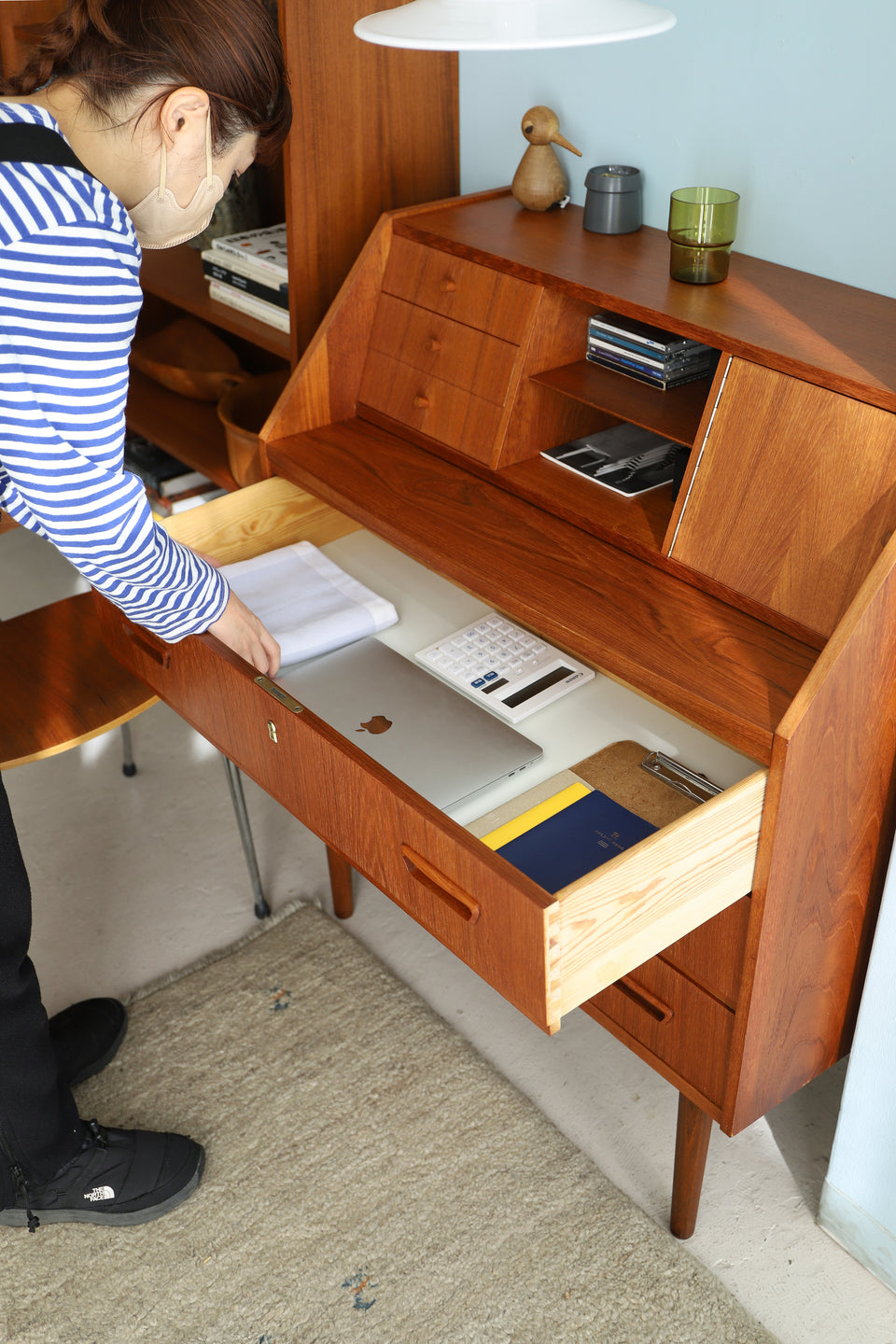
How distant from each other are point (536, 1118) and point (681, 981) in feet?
1.73

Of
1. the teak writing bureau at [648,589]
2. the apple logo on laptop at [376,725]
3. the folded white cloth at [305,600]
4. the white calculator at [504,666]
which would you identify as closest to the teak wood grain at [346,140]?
the teak writing bureau at [648,589]

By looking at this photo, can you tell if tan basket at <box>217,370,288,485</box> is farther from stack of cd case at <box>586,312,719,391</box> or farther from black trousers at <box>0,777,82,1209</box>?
black trousers at <box>0,777,82,1209</box>

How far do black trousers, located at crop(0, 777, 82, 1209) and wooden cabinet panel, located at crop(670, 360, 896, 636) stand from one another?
93 cm

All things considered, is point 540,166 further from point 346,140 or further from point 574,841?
point 574,841

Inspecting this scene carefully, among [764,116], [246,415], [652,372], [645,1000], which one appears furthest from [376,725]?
[246,415]

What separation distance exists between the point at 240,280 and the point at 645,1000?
1.56 meters

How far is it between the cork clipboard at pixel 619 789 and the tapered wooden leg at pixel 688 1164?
0.44 metres

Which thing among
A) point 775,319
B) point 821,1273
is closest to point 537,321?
point 775,319

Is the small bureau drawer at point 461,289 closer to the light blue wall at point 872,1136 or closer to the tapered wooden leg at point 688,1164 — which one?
the light blue wall at point 872,1136

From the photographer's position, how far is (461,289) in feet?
5.60

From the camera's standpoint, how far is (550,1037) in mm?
1965

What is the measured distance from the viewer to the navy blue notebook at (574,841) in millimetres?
1239

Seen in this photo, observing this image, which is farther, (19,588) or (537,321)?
(19,588)

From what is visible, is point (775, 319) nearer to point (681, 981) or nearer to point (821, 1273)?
point (681, 981)
